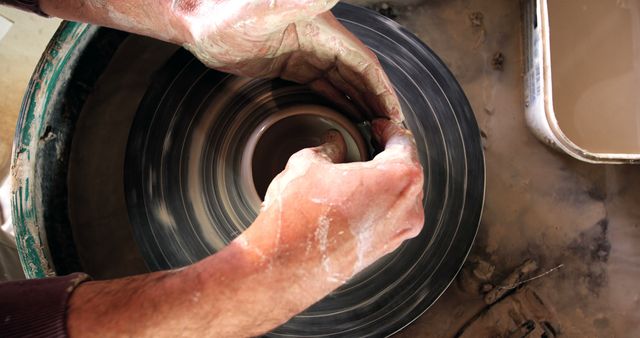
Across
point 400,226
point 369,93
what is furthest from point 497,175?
point 400,226

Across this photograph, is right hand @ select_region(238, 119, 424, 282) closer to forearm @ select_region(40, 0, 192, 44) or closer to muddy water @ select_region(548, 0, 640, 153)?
forearm @ select_region(40, 0, 192, 44)

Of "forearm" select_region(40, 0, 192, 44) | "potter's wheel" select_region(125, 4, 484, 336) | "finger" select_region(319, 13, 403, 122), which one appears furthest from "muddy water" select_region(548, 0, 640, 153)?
"forearm" select_region(40, 0, 192, 44)

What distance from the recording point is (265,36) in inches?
45.6

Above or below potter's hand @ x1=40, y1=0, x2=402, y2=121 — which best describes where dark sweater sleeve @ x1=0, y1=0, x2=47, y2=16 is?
above

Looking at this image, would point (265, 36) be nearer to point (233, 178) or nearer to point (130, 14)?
point (130, 14)

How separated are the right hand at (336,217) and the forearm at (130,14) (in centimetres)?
54

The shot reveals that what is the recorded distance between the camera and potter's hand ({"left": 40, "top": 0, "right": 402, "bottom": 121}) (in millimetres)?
1051

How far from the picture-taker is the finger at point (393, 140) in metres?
1.25

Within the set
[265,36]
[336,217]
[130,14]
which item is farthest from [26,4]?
[336,217]

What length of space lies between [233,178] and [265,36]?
664 mm

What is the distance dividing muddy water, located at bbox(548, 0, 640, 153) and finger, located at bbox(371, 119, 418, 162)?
1430 mm

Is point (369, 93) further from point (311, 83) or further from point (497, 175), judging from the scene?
point (497, 175)

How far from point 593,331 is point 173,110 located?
2222 millimetres

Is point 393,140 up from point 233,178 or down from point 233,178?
down
